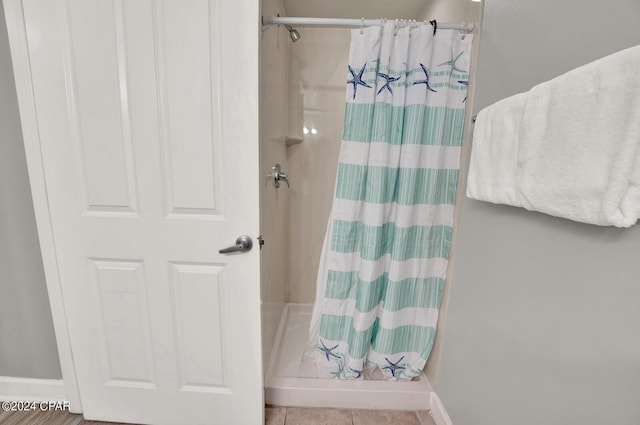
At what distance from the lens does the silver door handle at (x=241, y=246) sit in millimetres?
1170

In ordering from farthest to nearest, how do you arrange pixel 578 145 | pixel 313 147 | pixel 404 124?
pixel 313 147 → pixel 404 124 → pixel 578 145

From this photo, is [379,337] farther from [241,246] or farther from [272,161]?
[272,161]

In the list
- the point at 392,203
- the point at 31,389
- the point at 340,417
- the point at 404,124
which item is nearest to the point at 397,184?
the point at 392,203

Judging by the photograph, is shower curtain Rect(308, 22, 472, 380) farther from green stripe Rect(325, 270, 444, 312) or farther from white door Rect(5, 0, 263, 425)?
white door Rect(5, 0, 263, 425)

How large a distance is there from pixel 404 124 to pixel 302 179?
1.05 metres

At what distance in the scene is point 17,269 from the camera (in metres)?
1.34

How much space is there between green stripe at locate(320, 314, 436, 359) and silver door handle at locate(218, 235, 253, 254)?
2.05 feet

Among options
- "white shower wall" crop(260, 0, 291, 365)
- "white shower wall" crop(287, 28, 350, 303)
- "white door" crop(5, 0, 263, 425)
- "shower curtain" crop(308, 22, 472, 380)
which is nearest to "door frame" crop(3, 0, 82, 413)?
"white door" crop(5, 0, 263, 425)

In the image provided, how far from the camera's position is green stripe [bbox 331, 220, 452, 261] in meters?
1.39

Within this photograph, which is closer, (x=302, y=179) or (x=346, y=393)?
(x=346, y=393)

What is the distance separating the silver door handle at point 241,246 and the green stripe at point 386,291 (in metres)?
0.49

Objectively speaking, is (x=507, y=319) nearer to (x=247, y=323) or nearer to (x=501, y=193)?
(x=501, y=193)

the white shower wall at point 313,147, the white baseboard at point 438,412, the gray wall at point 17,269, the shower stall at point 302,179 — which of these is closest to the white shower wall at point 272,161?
the shower stall at point 302,179

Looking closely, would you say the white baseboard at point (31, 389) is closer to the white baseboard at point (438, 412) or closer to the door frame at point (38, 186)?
the door frame at point (38, 186)
